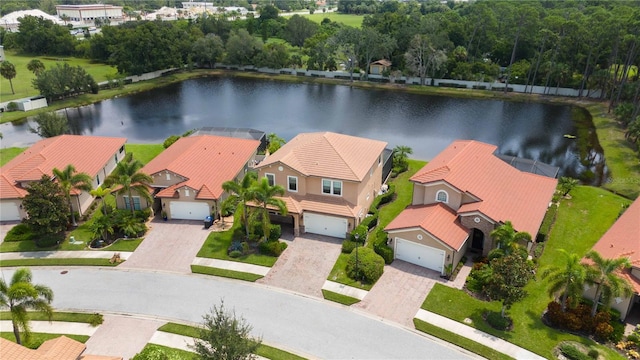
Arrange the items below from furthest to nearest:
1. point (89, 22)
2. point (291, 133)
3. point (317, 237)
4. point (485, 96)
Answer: point (89, 22) < point (485, 96) < point (291, 133) < point (317, 237)

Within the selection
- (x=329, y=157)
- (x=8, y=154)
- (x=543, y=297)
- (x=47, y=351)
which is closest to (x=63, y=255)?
(x=47, y=351)

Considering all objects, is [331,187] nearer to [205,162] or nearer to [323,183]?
[323,183]

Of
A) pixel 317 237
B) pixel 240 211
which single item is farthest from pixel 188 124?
pixel 317 237

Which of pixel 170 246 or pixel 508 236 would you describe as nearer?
pixel 508 236

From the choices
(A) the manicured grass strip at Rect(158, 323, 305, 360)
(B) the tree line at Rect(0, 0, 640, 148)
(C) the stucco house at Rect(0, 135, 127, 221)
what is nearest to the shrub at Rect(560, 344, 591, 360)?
(A) the manicured grass strip at Rect(158, 323, 305, 360)

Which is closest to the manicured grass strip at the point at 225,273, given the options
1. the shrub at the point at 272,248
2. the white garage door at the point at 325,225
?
the shrub at the point at 272,248

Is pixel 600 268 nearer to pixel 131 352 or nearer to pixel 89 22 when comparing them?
pixel 131 352

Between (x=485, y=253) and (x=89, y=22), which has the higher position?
(x=89, y=22)
